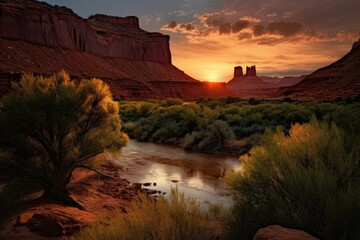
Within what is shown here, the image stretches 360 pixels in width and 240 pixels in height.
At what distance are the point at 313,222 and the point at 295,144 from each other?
2.20 m

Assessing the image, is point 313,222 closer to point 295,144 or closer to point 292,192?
point 292,192

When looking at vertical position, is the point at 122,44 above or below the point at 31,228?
above

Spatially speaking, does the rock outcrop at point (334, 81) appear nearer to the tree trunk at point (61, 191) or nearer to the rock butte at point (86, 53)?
the rock butte at point (86, 53)

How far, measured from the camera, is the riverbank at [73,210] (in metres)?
5.64

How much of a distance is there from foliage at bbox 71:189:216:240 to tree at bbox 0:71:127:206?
423cm

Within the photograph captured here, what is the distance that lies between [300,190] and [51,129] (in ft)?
19.3

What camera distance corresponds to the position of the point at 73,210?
6.89m

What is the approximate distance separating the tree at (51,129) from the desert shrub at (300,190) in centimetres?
450

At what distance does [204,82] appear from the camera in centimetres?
11669

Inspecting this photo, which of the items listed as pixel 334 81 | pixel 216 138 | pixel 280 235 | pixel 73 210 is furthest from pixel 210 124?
pixel 334 81

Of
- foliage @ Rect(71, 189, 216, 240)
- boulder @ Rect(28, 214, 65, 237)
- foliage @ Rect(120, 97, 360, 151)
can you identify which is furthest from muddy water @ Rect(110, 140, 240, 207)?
foliage @ Rect(71, 189, 216, 240)

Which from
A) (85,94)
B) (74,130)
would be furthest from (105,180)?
(85,94)

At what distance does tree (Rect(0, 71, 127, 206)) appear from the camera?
7105 millimetres

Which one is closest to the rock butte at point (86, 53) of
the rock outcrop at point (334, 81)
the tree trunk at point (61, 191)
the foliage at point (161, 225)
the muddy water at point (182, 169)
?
the muddy water at point (182, 169)
